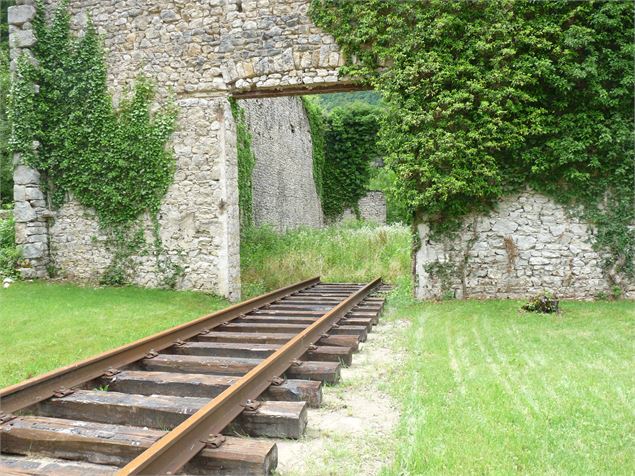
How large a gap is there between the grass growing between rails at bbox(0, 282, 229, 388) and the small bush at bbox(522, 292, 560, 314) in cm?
522

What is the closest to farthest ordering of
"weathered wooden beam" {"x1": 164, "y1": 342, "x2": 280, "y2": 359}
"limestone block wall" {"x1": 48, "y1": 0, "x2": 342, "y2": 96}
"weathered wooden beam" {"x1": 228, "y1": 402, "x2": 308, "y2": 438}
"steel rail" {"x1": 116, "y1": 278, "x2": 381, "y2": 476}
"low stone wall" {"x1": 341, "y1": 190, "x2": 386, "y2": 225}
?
"steel rail" {"x1": 116, "y1": 278, "x2": 381, "y2": 476}
"weathered wooden beam" {"x1": 228, "y1": 402, "x2": 308, "y2": 438}
"weathered wooden beam" {"x1": 164, "y1": 342, "x2": 280, "y2": 359}
"limestone block wall" {"x1": 48, "y1": 0, "x2": 342, "y2": 96}
"low stone wall" {"x1": 341, "y1": 190, "x2": 386, "y2": 225}

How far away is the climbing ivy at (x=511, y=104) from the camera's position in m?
8.65

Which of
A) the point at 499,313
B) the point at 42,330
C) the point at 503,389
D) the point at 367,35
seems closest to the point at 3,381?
the point at 42,330

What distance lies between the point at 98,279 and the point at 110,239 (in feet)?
2.90

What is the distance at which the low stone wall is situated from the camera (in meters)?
29.5

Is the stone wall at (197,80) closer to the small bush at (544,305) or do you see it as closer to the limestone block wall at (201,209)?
the limestone block wall at (201,209)

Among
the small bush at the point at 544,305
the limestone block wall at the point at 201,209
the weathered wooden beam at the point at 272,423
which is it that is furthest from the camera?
the limestone block wall at the point at 201,209

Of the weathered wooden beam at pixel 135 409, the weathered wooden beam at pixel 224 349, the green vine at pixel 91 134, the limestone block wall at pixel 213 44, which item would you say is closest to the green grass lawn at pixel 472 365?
the weathered wooden beam at pixel 135 409

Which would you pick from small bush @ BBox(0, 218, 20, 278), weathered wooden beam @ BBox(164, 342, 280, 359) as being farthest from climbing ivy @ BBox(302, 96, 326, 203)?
weathered wooden beam @ BBox(164, 342, 280, 359)

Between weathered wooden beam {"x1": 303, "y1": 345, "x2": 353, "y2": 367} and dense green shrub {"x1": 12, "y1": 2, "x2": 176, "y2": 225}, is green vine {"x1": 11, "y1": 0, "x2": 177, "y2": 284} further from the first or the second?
weathered wooden beam {"x1": 303, "y1": 345, "x2": 353, "y2": 367}

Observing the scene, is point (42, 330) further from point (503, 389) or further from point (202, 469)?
point (503, 389)

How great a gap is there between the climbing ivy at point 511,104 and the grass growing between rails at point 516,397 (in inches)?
108

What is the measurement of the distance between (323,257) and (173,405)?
10499mm

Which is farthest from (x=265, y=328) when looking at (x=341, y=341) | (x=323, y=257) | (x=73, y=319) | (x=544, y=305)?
(x=323, y=257)
